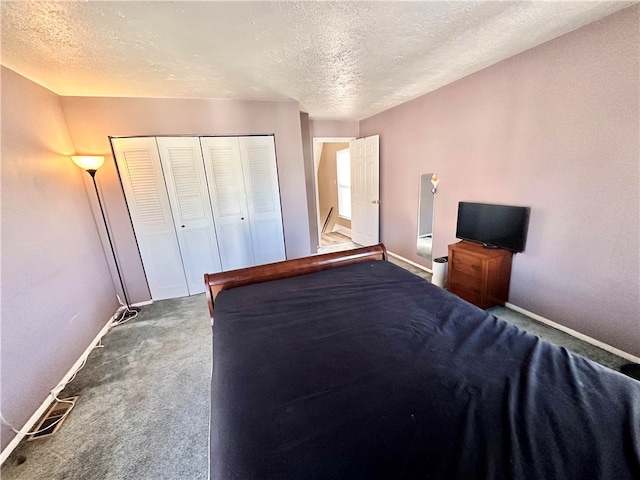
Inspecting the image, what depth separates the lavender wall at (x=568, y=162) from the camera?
180 centimetres

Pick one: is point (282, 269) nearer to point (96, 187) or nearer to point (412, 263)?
point (96, 187)

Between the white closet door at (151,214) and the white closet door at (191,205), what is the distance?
8cm

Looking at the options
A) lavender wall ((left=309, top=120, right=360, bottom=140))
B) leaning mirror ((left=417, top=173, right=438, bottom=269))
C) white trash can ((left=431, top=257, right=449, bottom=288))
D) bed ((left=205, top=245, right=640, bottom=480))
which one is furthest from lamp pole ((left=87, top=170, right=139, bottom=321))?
leaning mirror ((left=417, top=173, right=438, bottom=269))

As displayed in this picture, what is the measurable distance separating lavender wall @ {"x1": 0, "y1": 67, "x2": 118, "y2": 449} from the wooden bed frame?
3.95 ft

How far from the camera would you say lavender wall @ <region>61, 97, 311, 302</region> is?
2818mm

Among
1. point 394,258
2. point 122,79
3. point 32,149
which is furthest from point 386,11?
point 394,258

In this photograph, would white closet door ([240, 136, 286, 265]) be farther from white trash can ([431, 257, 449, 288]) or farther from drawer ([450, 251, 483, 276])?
drawer ([450, 251, 483, 276])

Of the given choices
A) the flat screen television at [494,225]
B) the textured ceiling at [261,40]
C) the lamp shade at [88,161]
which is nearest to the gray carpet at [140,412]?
the flat screen television at [494,225]

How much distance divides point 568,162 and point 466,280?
4.34 ft

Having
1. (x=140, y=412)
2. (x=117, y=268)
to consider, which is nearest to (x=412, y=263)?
(x=140, y=412)

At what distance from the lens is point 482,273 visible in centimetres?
252

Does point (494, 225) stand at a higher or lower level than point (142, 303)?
higher

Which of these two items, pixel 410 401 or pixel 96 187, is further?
pixel 96 187

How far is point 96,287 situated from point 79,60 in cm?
213
